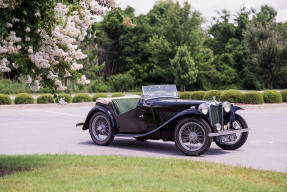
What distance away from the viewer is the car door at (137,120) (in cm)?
877

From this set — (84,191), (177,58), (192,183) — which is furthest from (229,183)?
(177,58)

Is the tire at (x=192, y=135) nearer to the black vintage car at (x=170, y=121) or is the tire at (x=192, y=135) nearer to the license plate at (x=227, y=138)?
the black vintage car at (x=170, y=121)

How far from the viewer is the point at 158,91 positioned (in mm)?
9273

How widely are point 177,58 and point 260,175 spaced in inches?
1306

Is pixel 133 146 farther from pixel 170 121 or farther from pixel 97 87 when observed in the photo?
pixel 97 87

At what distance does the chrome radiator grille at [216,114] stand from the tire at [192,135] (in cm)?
34

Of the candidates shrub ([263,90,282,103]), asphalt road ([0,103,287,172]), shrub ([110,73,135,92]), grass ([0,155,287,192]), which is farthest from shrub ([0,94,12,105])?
shrub ([110,73,135,92])

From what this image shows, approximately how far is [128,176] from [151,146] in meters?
3.73

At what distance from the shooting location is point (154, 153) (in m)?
8.29

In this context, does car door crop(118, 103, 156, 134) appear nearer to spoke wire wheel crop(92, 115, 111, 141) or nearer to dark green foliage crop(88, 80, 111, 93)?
spoke wire wheel crop(92, 115, 111, 141)

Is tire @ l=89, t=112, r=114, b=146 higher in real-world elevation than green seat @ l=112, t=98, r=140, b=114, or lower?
lower

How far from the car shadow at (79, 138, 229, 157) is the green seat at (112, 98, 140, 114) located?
828mm

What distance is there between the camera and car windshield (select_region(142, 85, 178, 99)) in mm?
9086

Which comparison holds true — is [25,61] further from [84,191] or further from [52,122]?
[52,122]
